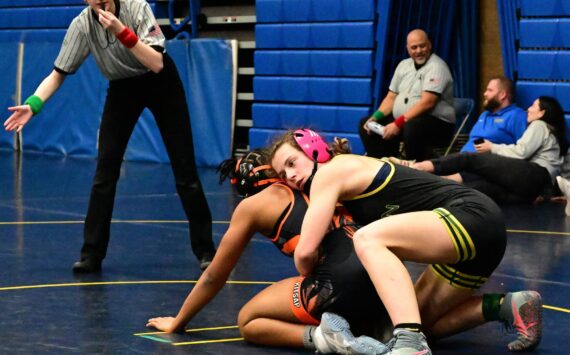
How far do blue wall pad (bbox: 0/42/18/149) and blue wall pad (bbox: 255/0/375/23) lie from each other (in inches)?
169

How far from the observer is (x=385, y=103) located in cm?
1064

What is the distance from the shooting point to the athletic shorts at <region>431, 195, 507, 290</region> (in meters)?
4.14

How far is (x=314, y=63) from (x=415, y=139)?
7.31 feet

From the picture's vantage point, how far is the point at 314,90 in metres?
11.9

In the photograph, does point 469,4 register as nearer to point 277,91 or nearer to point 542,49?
point 542,49

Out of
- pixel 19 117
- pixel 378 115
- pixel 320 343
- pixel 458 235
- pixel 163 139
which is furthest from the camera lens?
pixel 378 115

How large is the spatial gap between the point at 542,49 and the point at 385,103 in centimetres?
150

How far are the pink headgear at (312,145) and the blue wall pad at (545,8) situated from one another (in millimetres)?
6060

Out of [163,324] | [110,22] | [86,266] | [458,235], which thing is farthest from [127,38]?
[458,235]

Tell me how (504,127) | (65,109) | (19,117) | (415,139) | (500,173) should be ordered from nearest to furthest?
(19,117) < (500,173) < (504,127) < (415,139) < (65,109)

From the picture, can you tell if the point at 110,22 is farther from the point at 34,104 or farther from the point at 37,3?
the point at 37,3

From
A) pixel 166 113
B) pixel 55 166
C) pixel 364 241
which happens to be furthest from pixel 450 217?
pixel 55 166

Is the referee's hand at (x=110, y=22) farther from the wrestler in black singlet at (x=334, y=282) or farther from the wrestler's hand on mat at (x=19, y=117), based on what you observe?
the wrestler in black singlet at (x=334, y=282)

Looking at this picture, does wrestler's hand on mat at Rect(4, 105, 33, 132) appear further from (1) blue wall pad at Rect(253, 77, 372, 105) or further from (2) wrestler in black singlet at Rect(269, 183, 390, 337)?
(1) blue wall pad at Rect(253, 77, 372, 105)
